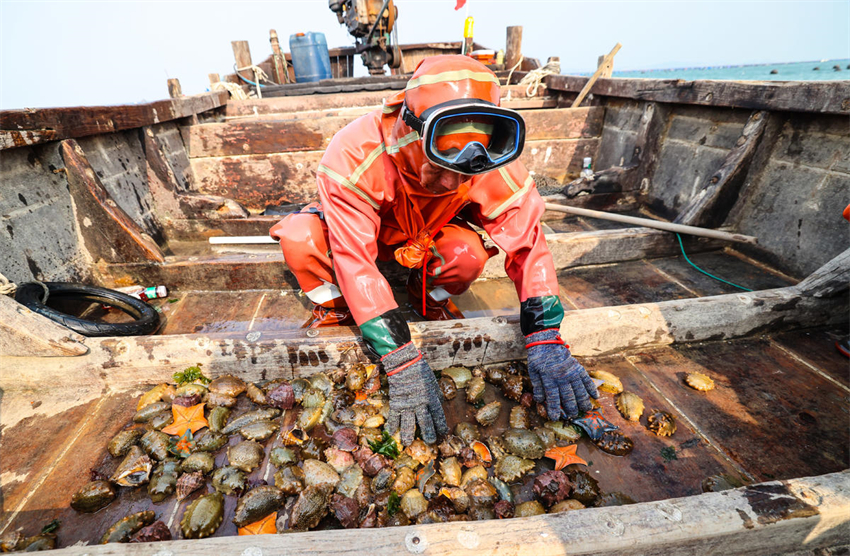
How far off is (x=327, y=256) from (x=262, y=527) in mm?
1416

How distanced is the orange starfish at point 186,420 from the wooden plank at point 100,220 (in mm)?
1602

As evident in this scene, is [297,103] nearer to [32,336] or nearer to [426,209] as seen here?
[426,209]

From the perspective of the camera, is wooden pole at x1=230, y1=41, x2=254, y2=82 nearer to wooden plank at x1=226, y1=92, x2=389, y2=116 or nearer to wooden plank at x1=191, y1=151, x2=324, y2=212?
wooden plank at x1=226, y1=92, x2=389, y2=116

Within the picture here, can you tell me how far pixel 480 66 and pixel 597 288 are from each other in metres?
2.19

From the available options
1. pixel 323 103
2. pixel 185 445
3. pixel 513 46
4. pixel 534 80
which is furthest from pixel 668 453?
pixel 513 46

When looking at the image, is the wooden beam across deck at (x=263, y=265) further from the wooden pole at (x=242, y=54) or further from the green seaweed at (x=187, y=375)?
the wooden pole at (x=242, y=54)

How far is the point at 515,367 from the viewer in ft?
7.34

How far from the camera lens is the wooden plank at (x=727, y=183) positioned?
3.31 meters

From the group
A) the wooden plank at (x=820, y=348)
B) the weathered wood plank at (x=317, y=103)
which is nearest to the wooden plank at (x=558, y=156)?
the weathered wood plank at (x=317, y=103)

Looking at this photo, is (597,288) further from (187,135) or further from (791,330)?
(187,135)

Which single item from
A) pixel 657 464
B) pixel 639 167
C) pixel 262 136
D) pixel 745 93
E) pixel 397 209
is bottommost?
pixel 657 464

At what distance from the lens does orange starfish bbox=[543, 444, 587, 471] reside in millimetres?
1734

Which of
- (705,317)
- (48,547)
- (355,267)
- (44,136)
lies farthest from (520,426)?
(44,136)

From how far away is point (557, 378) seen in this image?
1950 millimetres
